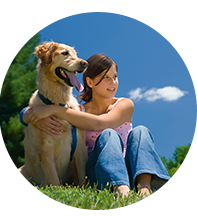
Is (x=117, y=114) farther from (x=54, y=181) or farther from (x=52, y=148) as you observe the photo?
(x=54, y=181)

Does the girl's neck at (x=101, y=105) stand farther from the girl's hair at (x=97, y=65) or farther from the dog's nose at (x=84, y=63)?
the dog's nose at (x=84, y=63)

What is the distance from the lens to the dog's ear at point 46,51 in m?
3.30

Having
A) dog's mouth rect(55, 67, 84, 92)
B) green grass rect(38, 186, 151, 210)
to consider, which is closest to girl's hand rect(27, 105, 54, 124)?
dog's mouth rect(55, 67, 84, 92)

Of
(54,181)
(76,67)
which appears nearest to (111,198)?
(54,181)

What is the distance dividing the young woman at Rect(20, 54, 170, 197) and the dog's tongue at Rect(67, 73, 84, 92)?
25cm

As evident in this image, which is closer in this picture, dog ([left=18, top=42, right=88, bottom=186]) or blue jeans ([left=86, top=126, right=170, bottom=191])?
blue jeans ([left=86, top=126, right=170, bottom=191])

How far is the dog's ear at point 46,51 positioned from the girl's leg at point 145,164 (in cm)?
155

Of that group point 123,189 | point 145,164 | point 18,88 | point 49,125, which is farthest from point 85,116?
point 18,88

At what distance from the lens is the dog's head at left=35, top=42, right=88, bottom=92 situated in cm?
327

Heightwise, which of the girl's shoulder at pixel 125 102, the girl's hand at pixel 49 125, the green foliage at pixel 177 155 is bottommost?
the green foliage at pixel 177 155

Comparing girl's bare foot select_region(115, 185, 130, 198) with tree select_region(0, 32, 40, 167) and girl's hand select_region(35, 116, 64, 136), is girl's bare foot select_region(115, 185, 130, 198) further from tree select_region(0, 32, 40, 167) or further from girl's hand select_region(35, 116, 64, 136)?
tree select_region(0, 32, 40, 167)

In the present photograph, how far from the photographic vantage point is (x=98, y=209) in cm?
224

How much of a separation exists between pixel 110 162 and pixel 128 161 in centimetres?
42

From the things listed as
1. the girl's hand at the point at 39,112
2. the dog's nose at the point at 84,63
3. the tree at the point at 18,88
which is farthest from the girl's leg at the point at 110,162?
the tree at the point at 18,88
